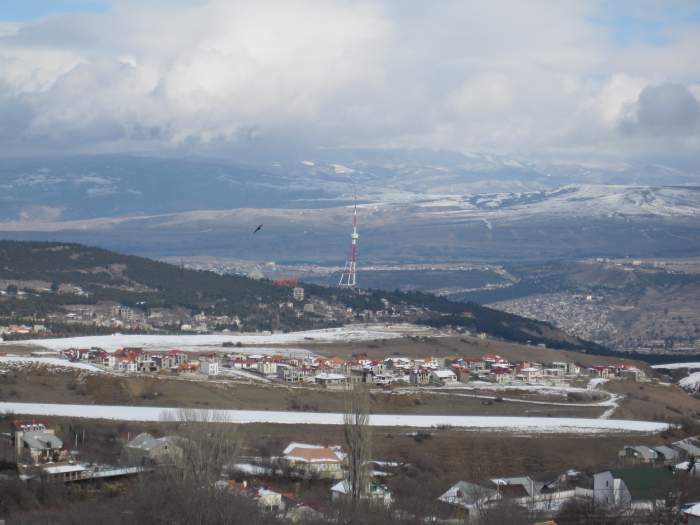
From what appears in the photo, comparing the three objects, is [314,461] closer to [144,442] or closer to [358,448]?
[144,442]

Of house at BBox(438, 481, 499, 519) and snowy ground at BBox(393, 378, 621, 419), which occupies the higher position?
house at BBox(438, 481, 499, 519)

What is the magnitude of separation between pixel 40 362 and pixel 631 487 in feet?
103

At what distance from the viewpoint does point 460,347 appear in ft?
266

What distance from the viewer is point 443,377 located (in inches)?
2574

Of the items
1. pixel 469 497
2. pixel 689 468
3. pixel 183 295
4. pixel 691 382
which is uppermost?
pixel 183 295

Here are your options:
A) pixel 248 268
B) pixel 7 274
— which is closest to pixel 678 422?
pixel 7 274

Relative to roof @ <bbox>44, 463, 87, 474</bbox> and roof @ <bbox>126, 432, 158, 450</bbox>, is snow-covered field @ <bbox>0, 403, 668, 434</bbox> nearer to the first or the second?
roof @ <bbox>126, 432, 158, 450</bbox>

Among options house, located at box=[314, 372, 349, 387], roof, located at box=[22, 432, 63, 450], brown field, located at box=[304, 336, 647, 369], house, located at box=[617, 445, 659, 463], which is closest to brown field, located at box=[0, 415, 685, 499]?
house, located at box=[617, 445, 659, 463]

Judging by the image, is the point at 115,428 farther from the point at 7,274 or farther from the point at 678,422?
the point at 7,274

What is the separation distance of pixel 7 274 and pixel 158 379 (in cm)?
5329

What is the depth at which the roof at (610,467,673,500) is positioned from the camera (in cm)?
3650

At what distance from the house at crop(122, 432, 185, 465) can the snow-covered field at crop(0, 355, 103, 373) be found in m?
20.1

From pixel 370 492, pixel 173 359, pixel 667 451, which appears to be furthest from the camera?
pixel 173 359

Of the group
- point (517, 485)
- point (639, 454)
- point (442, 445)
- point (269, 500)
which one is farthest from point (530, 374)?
point (269, 500)
